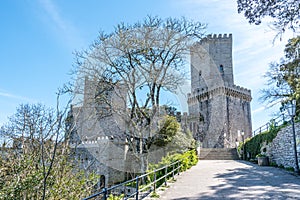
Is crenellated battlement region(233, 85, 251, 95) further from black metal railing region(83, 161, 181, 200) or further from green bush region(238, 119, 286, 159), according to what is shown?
black metal railing region(83, 161, 181, 200)

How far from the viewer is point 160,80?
32.2 feet

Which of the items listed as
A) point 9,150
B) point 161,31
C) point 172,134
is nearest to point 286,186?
point 9,150

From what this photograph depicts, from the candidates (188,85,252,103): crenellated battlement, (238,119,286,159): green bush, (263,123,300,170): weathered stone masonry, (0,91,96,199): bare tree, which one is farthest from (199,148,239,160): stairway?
(0,91,96,199): bare tree

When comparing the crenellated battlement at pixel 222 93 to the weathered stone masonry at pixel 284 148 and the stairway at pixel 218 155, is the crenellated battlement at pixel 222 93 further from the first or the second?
the weathered stone masonry at pixel 284 148

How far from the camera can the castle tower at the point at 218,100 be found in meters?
23.6

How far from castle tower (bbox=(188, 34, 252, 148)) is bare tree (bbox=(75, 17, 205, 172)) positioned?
13598mm

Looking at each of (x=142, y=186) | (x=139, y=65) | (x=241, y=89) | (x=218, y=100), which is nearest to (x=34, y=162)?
(x=142, y=186)

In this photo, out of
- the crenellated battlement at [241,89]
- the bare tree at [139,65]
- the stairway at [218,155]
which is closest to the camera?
the bare tree at [139,65]

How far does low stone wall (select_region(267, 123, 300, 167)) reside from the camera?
8049mm

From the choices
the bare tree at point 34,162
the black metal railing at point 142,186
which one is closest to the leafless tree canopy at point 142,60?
the black metal railing at point 142,186

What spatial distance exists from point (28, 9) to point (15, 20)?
1.23 feet

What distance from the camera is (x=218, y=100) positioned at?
24.2 meters

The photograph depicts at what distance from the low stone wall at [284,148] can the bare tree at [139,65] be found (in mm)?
4490

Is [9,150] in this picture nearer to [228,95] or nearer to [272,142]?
[272,142]
